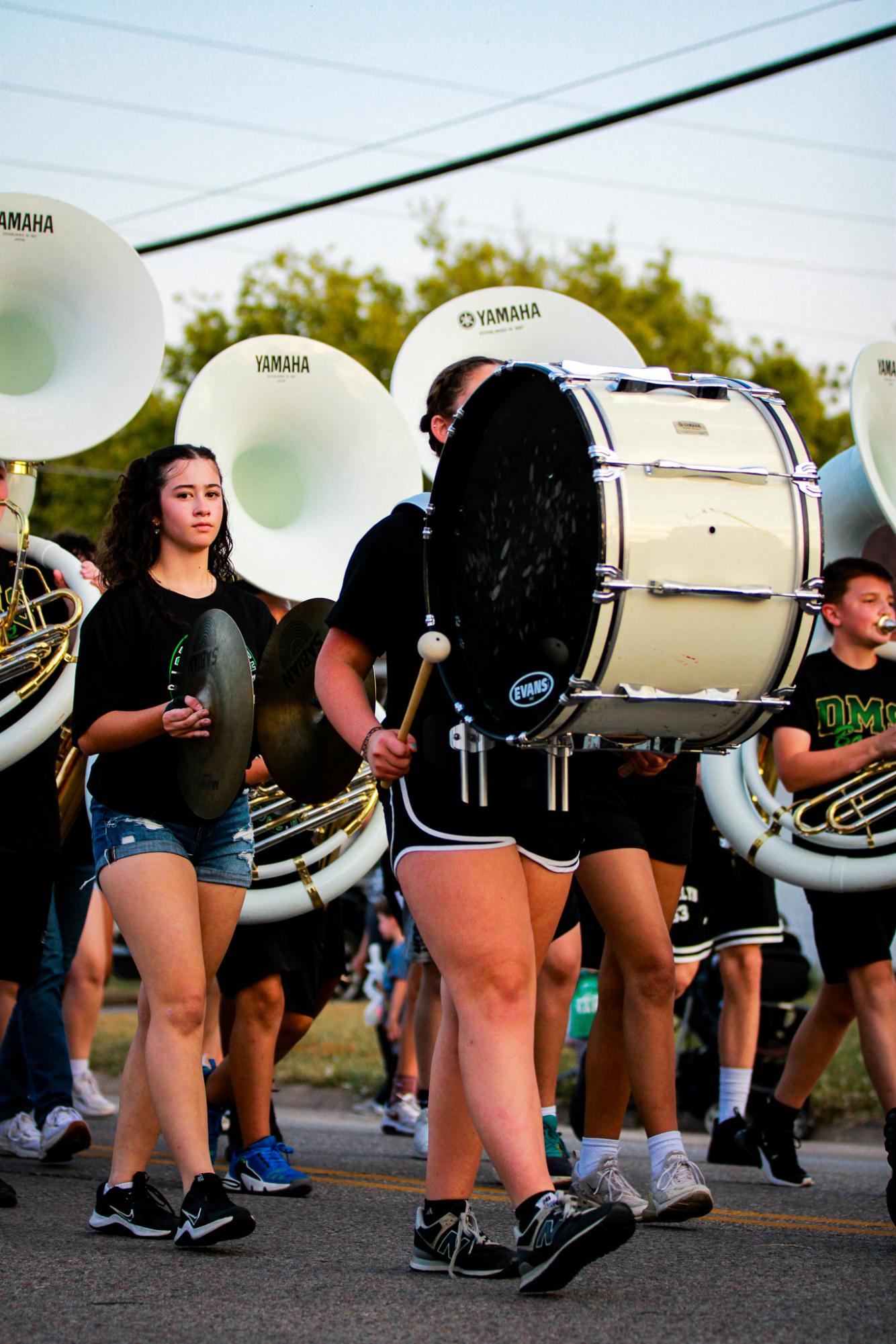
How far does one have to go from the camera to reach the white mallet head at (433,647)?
3223mm

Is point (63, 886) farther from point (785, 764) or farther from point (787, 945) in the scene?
point (787, 945)

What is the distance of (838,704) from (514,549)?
2426 millimetres

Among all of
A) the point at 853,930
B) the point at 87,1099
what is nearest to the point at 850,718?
the point at 853,930

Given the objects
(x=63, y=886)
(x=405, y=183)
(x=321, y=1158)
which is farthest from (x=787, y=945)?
(x=405, y=183)

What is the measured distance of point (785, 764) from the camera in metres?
5.32

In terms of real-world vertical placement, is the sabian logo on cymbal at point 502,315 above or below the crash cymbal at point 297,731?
above

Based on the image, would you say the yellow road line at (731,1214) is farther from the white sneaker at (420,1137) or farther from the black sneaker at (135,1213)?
the black sneaker at (135,1213)

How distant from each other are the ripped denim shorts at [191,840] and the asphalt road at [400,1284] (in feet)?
2.85

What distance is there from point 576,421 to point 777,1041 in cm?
575

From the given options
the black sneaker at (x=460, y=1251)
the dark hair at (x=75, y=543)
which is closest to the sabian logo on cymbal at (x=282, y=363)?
the dark hair at (x=75, y=543)

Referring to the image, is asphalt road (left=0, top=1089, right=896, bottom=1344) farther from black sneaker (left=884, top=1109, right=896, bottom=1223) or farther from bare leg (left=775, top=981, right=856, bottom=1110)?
bare leg (left=775, top=981, right=856, bottom=1110)

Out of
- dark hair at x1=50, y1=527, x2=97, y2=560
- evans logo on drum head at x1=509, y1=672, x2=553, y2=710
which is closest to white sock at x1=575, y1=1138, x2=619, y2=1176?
evans logo on drum head at x1=509, y1=672, x2=553, y2=710

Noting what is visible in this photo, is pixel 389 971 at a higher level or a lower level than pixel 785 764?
lower

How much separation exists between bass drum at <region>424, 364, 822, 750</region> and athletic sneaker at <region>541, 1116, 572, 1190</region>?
2.09 m
